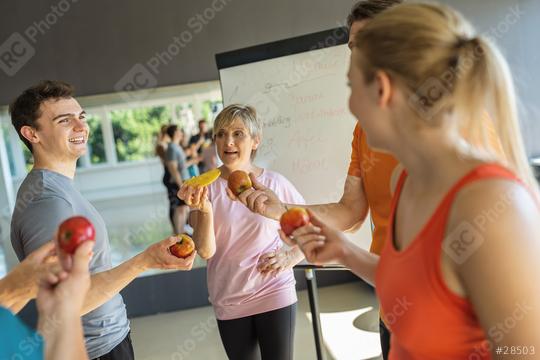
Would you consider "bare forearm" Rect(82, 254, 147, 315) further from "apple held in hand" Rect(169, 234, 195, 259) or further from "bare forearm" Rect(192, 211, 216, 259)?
"bare forearm" Rect(192, 211, 216, 259)

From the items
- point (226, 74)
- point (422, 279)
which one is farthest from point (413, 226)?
point (226, 74)

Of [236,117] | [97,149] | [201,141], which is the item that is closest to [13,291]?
[236,117]

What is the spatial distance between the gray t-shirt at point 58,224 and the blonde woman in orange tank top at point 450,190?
1.18 m

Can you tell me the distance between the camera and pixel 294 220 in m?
1.42

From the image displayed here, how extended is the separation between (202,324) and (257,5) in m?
2.97

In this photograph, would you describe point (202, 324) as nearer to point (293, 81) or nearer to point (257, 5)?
point (293, 81)

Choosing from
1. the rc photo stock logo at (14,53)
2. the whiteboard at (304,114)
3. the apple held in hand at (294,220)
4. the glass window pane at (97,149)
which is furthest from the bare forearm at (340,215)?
the glass window pane at (97,149)

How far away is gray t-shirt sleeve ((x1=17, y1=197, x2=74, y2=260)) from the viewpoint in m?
1.72

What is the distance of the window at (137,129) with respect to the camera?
517cm

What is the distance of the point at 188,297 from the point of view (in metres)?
5.10

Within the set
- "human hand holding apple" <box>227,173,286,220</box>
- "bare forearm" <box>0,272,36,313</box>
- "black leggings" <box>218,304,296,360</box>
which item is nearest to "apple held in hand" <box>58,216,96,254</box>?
"bare forearm" <box>0,272,36,313</box>

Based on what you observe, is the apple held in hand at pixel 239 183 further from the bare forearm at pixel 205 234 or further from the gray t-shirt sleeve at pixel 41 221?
the gray t-shirt sleeve at pixel 41 221

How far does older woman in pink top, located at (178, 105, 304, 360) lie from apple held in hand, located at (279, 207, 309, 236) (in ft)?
3.09

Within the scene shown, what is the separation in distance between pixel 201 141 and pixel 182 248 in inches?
151
